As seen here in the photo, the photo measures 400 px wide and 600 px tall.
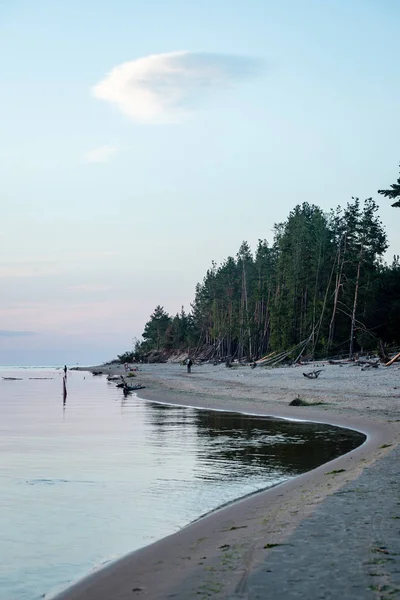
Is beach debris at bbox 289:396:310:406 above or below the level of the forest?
below

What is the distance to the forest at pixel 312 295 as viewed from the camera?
2694 inches

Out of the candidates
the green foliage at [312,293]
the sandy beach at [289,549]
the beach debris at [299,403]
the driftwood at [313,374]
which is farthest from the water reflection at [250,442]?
the green foliage at [312,293]

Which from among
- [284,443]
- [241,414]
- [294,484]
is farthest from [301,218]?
[294,484]

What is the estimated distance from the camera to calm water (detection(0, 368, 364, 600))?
32.2 feet

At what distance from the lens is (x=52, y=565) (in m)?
9.13

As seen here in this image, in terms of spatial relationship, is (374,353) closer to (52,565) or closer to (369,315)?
(369,315)

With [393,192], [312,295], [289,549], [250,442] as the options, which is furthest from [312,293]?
[289,549]

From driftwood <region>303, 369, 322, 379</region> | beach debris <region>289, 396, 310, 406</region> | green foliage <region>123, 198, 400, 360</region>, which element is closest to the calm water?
beach debris <region>289, 396, 310, 406</region>

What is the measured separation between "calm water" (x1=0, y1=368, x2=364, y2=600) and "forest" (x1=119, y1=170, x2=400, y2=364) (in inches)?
1040

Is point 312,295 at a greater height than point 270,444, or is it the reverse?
point 312,295

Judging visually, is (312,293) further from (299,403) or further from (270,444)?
(270,444)

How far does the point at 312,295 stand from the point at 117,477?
7315 centimetres

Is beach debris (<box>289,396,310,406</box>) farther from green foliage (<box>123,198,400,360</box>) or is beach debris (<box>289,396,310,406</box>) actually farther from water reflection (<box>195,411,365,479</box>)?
green foliage (<box>123,198,400,360</box>)

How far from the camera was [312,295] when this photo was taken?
87.2m
